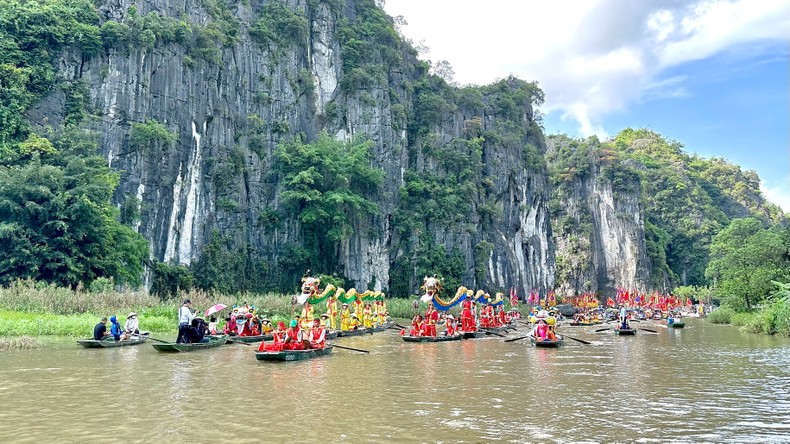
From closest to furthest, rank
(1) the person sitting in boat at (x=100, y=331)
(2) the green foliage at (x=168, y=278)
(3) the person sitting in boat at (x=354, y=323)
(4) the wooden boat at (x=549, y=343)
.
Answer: (1) the person sitting in boat at (x=100, y=331)
(4) the wooden boat at (x=549, y=343)
(3) the person sitting in boat at (x=354, y=323)
(2) the green foliage at (x=168, y=278)

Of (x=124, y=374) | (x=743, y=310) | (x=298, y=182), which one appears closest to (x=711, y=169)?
Answer: (x=743, y=310)

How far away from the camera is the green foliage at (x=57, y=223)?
Result: 25359mm

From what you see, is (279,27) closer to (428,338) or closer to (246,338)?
(246,338)

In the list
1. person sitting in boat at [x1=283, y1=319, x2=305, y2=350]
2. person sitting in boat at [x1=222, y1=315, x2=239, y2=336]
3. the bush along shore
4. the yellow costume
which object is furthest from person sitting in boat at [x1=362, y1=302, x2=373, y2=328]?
person sitting in boat at [x1=283, y1=319, x2=305, y2=350]

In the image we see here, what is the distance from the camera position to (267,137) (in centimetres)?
4128

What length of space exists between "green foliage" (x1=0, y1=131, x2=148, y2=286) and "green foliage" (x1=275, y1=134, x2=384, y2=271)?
13.7 meters

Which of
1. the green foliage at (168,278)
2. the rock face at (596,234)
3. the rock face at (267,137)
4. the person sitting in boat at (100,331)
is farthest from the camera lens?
the rock face at (596,234)

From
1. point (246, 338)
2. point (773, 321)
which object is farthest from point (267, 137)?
point (773, 321)

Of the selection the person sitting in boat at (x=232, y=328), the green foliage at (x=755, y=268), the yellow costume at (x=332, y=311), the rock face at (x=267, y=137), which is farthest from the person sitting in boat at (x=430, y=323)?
the rock face at (x=267, y=137)

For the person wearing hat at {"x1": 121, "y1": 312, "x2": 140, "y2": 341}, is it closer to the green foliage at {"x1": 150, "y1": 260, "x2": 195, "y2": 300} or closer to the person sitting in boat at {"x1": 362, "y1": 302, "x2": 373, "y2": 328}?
the person sitting in boat at {"x1": 362, "y1": 302, "x2": 373, "y2": 328}

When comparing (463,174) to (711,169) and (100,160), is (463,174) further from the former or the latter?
(711,169)

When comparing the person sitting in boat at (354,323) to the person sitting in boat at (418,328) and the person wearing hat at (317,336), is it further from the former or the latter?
the person wearing hat at (317,336)

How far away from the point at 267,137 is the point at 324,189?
5.37 meters

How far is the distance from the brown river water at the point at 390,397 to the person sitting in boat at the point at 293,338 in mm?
638
